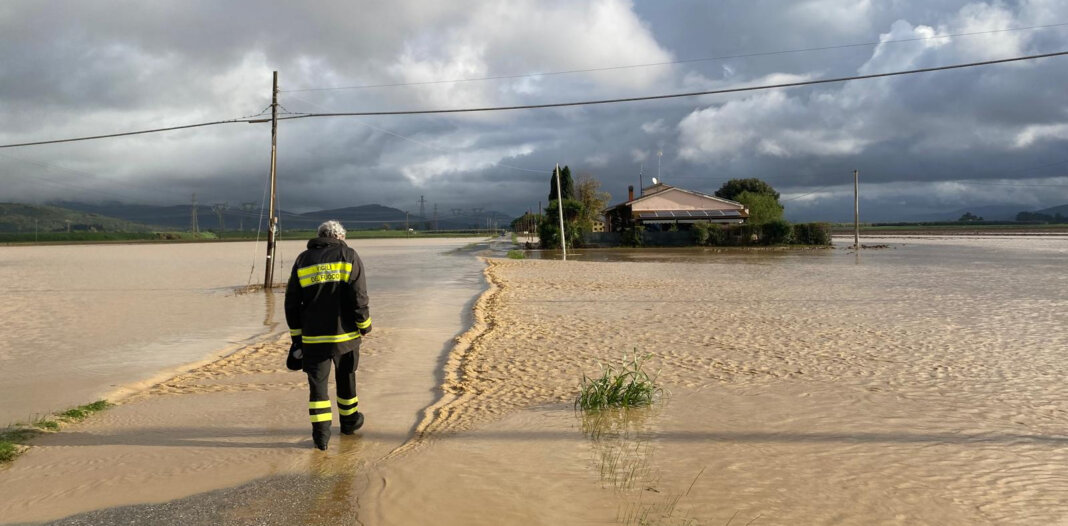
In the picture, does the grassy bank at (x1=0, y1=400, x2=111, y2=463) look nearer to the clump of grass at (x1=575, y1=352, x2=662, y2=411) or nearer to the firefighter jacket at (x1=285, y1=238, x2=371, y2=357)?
the firefighter jacket at (x1=285, y1=238, x2=371, y2=357)

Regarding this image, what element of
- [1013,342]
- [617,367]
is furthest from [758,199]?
→ [617,367]

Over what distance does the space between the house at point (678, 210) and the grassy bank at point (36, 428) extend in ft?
181

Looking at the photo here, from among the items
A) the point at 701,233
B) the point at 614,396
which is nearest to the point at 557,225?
the point at 701,233

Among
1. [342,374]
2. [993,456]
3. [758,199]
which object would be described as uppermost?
[758,199]

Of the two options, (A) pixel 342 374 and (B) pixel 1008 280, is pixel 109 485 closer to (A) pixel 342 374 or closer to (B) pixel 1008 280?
(A) pixel 342 374

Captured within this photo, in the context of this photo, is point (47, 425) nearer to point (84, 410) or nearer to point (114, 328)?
point (84, 410)

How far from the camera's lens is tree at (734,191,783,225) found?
195ft

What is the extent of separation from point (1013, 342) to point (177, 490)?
1179cm

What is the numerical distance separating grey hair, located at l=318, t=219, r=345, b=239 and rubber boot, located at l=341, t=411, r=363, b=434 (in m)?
1.59

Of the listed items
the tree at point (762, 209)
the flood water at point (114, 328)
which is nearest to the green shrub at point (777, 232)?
the tree at point (762, 209)

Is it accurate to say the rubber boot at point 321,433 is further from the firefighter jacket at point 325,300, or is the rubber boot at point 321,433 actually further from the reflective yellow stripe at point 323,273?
the reflective yellow stripe at point 323,273

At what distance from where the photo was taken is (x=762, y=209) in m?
59.9

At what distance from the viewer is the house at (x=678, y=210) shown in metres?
60.8

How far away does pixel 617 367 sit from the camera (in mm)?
9023
